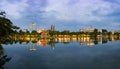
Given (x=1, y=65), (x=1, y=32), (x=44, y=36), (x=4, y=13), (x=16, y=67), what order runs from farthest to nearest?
(x=44, y=36)
(x=16, y=67)
(x=1, y=65)
(x=4, y=13)
(x=1, y=32)

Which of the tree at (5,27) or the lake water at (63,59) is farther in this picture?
the lake water at (63,59)

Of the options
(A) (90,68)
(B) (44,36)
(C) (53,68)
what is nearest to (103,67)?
(A) (90,68)

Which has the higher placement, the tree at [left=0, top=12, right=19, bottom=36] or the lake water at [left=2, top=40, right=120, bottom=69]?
the tree at [left=0, top=12, right=19, bottom=36]

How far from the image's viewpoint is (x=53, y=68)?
3228cm

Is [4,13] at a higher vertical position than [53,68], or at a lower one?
higher

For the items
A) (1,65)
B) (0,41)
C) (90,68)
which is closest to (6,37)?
(0,41)

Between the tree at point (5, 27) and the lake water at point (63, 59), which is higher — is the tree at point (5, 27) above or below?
above

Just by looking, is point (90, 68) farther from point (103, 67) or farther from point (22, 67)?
point (22, 67)

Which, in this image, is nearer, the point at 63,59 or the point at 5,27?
the point at 5,27

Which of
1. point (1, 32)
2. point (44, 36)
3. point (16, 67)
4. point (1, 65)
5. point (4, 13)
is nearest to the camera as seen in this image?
point (1, 32)

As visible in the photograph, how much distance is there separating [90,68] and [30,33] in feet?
552

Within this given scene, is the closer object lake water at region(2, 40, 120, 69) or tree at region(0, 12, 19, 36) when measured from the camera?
tree at region(0, 12, 19, 36)

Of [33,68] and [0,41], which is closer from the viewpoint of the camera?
[0,41]

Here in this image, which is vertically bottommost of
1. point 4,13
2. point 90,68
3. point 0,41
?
point 90,68
